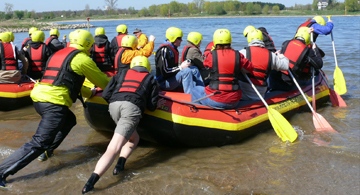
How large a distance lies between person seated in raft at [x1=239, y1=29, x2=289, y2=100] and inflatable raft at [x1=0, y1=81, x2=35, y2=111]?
200 inches

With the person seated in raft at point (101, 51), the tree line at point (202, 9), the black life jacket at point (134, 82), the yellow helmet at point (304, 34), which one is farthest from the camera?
the tree line at point (202, 9)

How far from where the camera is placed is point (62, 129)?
169 inches

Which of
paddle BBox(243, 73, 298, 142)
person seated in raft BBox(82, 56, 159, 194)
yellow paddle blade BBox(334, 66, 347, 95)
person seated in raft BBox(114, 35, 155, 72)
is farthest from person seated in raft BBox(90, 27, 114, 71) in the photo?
yellow paddle blade BBox(334, 66, 347, 95)

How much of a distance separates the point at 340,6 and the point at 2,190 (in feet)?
324

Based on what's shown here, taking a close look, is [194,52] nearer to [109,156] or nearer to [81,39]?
[81,39]

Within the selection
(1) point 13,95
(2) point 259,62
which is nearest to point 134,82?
(2) point 259,62

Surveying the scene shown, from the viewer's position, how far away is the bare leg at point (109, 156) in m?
3.72

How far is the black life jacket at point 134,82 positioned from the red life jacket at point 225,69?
41.2 inches

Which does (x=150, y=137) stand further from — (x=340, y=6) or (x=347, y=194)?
(x=340, y=6)

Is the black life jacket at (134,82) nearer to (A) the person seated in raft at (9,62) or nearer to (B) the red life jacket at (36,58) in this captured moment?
(A) the person seated in raft at (9,62)

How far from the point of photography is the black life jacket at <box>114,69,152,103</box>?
13.5ft

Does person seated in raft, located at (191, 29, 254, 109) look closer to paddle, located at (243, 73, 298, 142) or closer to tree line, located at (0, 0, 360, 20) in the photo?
paddle, located at (243, 73, 298, 142)

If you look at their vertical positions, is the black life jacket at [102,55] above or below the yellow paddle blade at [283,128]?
above

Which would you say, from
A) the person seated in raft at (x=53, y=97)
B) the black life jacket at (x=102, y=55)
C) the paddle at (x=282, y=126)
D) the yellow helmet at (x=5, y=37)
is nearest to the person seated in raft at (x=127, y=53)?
the person seated in raft at (x=53, y=97)
